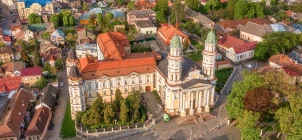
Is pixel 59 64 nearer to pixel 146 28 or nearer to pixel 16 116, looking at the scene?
pixel 16 116

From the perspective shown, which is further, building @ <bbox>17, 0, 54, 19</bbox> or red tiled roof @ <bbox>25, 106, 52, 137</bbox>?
building @ <bbox>17, 0, 54, 19</bbox>

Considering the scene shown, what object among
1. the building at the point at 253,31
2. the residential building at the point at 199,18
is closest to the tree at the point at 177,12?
the residential building at the point at 199,18

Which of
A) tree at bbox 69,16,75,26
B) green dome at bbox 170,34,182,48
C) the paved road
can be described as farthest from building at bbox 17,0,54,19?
green dome at bbox 170,34,182,48

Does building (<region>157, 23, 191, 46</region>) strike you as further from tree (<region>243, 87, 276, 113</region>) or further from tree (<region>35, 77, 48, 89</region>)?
tree (<region>243, 87, 276, 113</region>)

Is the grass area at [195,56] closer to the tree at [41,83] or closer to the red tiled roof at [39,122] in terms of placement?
the tree at [41,83]

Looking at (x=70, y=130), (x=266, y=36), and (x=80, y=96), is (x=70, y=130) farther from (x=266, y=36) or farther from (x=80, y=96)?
(x=266, y=36)

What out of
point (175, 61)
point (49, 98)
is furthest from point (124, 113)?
point (49, 98)
